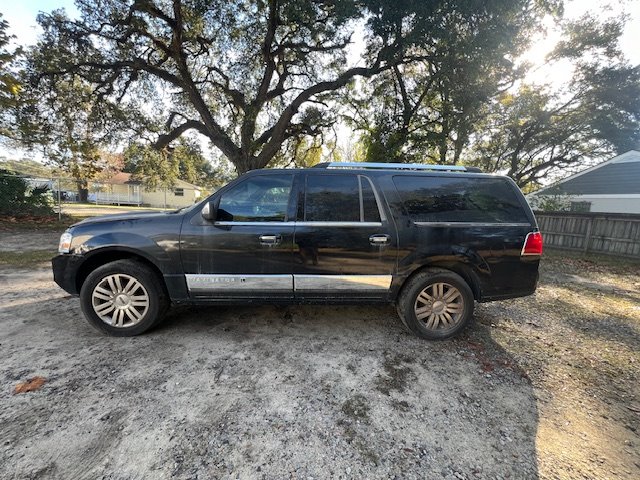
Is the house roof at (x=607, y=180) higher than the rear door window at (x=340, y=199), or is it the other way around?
the house roof at (x=607, y=180)

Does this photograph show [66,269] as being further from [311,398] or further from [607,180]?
[607,180]

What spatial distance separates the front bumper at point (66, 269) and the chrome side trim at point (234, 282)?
1.22 meters

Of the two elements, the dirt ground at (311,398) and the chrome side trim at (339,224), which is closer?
the dirt ground at (311,398)

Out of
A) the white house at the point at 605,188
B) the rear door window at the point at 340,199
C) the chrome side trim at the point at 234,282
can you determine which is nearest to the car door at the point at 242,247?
the chrome side trim at the point at 234,282

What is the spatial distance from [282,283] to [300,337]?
2.18 ft

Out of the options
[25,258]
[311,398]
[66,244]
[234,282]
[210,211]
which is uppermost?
[210,211]

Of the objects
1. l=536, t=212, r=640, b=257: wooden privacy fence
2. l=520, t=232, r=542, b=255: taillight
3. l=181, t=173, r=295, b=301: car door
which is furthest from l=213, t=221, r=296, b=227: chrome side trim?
l=536, t=212, r=640, b=257: wooden privacy fence

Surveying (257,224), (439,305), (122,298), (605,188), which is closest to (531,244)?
(439,305)

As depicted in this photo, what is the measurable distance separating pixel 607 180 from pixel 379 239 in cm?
2007

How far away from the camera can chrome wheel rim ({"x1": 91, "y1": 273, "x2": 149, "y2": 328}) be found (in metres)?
3.09

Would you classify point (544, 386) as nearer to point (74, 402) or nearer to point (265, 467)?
point (265, 467)

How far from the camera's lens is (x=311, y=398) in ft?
7.45

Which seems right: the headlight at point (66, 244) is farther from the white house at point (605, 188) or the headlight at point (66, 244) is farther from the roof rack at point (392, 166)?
the white house at point (605, 188)

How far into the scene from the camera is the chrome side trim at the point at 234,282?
3.12 metres
